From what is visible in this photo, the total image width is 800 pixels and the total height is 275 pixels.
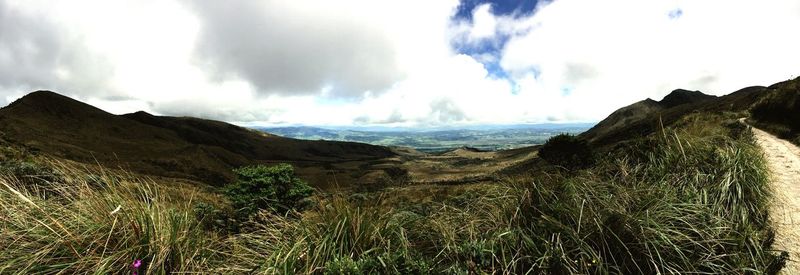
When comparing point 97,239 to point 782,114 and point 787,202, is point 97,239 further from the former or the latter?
point 782,114

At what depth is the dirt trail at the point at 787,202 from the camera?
5.10 m

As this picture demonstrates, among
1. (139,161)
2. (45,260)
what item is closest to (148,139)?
(139,161)

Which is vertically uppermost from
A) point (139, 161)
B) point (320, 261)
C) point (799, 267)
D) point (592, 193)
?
point (592, 193)

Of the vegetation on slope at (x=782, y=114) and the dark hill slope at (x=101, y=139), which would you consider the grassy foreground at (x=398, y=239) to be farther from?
the dark hill slope at (x=101, y=139)

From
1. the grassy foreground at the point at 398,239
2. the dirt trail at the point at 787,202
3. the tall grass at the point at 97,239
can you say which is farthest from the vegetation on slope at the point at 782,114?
the tall grass at the point at 97,239

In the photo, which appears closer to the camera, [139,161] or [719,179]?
[719,179]

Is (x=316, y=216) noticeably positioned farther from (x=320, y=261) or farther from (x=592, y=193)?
(x=592, y=193)

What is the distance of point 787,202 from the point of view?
21.6 ft

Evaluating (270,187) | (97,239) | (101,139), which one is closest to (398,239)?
(97,239)

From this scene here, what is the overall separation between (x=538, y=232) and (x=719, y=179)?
4.32 meters

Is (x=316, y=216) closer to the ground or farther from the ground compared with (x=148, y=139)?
farther from the ground

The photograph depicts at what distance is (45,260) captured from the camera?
3.44m

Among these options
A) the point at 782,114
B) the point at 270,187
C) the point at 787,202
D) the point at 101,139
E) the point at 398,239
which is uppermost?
the point at 782,114

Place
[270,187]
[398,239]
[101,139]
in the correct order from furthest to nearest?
[101,139]
[270,187]
[398,239]
